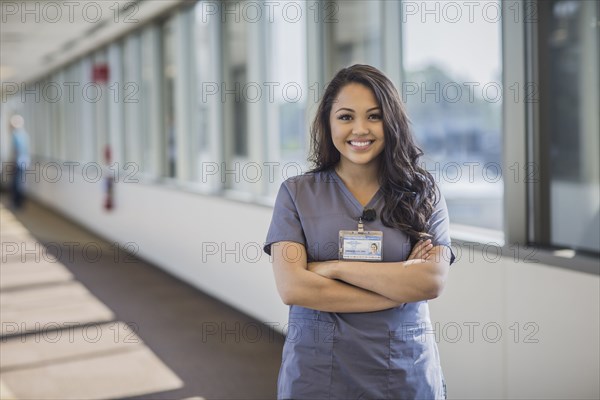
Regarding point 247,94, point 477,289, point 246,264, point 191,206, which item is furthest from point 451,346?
point 191,206

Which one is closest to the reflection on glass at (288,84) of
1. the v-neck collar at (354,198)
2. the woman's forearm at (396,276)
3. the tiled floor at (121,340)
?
the tiled floor at (121,340)

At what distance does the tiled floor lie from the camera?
12.9 feet

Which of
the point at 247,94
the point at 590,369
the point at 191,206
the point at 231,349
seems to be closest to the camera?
the point at 590,369

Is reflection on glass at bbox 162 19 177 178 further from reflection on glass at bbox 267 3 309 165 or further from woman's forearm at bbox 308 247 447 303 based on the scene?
woman's forearm at bbox 308 247 447 303

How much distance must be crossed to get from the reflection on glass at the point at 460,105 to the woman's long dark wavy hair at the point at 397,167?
63.9 inches

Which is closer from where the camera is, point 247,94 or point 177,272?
point 247,94

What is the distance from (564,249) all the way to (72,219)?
34.8 ft

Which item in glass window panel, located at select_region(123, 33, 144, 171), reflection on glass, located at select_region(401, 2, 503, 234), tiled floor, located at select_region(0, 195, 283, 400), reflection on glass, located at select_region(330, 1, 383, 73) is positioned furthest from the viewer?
glass window panel, located at select_region(123, 33, 144, 171)

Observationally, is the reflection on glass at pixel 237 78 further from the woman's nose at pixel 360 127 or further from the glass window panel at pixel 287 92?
the woman's nose at pixel 360 127

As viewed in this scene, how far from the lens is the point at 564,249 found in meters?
2.94

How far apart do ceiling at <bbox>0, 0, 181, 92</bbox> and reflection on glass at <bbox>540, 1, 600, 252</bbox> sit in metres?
4.57

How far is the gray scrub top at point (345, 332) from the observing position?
1786 millimetres

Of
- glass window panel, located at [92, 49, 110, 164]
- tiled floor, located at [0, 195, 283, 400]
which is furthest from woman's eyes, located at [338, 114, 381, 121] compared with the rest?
glass window panel, located at [92, 49, 110, 164]

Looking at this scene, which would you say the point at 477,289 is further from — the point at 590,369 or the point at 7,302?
the point at 7,302
